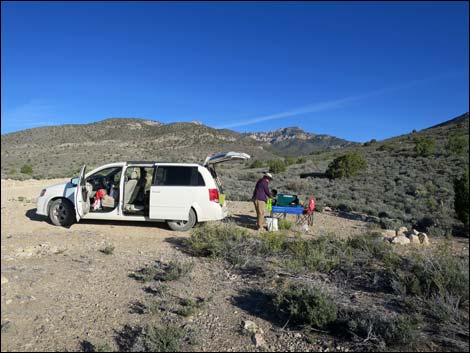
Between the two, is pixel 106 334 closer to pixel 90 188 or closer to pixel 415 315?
pixel 415 315

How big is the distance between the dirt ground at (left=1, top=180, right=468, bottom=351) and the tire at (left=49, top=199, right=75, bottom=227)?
29cm

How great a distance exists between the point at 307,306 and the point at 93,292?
2890 mm

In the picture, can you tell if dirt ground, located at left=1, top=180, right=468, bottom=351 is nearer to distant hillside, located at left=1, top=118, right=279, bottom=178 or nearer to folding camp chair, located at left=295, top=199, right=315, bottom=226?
folding camp chair, located at left=295, top=199, right=315, bottom=226

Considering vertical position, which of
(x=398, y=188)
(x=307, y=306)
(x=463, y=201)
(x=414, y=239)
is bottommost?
(x=307, y=306)

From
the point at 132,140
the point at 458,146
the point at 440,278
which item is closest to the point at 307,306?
the point at 440,278

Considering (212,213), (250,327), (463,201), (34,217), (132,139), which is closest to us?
(250,327)

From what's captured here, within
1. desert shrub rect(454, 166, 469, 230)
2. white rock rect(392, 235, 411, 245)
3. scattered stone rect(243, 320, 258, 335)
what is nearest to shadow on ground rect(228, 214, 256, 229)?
white rock rect(392, 235, 411, 245)

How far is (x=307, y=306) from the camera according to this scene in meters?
4.23

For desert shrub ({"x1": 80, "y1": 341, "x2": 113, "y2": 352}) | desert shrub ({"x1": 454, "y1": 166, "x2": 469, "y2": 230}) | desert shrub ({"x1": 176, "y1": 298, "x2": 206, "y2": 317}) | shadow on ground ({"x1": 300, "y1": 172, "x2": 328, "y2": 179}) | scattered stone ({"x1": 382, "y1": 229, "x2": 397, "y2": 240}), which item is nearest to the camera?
desert shrub ({"x1": 80, "y1": 341, "x2": 113, "y2": 352})

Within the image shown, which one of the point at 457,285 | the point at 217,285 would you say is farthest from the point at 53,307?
the point at 457,285

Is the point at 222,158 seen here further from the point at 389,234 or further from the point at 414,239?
the point at 414,239

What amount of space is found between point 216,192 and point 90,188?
Answer: 322 cm

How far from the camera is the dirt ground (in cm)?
374

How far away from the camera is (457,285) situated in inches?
187
